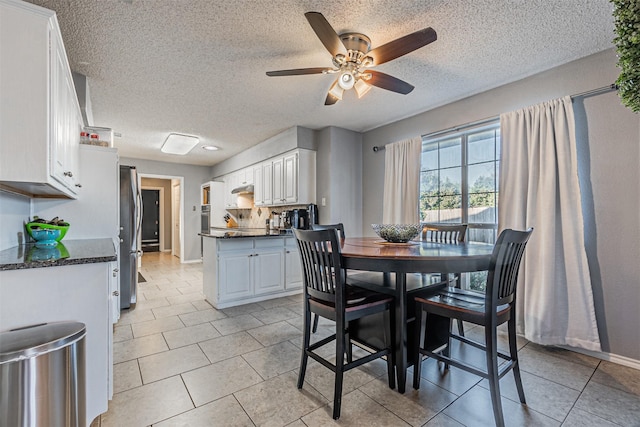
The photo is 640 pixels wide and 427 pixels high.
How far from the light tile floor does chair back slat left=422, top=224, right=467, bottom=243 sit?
0.93m

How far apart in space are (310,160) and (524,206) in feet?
9.34

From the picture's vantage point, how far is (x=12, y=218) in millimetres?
1943

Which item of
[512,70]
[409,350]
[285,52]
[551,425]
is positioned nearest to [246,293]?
[409,350]

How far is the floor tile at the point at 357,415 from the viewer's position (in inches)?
61.9

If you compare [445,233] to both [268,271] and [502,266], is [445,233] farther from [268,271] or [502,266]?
[268,271]

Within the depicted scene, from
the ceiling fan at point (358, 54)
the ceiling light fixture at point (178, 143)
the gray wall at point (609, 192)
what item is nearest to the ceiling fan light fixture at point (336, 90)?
the ceiling fan at point (358, 54)

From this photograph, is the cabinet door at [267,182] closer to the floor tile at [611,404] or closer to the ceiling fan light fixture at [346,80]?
the ceiling fan light fixture at [346,80]

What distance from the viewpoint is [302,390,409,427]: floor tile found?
61.9 inches

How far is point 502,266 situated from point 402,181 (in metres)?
2.38

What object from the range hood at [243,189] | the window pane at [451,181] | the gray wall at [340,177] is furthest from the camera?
the range hood at [243,189]

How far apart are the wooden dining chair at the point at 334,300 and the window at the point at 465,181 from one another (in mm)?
1860

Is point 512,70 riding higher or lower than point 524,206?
higher

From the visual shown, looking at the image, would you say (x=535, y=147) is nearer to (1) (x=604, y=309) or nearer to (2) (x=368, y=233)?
(1) (x=604, y=309)

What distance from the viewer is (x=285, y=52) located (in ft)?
7.73
